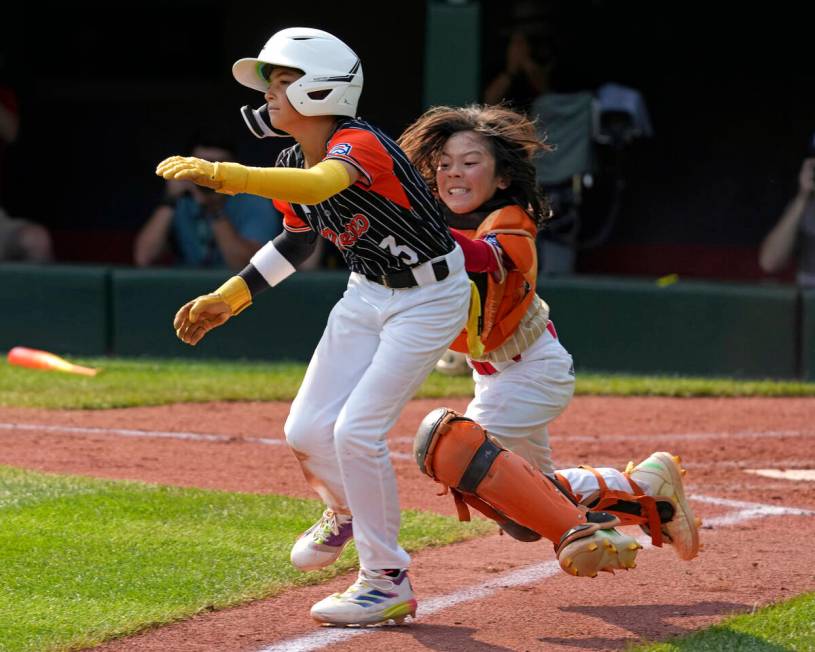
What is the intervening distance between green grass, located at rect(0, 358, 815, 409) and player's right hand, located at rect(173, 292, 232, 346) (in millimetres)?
3849

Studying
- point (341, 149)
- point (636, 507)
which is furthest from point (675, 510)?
point (341, 149)

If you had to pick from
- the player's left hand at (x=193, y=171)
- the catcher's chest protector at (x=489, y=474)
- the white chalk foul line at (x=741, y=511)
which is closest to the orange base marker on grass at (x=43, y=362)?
the white chalk foul line at (x=741, y=511)

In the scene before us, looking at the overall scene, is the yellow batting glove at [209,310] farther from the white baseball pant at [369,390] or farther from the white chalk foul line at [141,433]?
the white chalk foul line at [141,433]

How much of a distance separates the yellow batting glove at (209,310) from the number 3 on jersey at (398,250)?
0.55 m

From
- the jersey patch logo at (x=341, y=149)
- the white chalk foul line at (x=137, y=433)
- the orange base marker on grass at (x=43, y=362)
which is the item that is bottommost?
the orange base marker on grass at (x=43, y=362)

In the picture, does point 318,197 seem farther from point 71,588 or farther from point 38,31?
point 38,31

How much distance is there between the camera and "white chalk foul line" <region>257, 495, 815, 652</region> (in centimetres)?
368

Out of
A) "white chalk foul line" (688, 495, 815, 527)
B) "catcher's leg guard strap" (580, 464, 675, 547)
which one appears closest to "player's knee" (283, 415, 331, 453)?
"catcher's leg guard strap" (580, 464, 675, 547)

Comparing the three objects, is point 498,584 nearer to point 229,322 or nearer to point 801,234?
point 229,322

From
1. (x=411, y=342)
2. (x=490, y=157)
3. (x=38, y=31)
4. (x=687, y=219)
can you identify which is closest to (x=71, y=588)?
(x=411, y=342)

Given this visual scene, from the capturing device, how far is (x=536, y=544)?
16.3 feet

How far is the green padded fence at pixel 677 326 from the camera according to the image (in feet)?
30.8

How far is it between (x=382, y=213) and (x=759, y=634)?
1446 mm

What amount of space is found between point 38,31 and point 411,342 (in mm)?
10287
